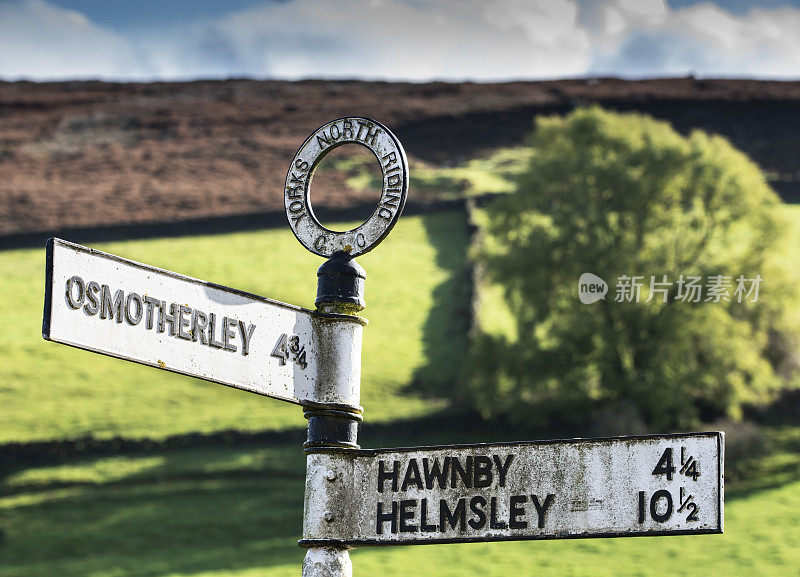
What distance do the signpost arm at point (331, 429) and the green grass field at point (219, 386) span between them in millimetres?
28707

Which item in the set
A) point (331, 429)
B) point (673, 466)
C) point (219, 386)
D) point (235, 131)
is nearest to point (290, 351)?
point (331, 429)

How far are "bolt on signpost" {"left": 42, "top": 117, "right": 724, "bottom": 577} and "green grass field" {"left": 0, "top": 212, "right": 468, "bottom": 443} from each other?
28.8 m

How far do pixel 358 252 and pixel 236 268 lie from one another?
37966 mm

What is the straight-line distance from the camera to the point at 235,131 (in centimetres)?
6141

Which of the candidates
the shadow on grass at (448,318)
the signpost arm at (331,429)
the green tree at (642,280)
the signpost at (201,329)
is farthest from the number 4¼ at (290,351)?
the shadow on grass at (448,318)

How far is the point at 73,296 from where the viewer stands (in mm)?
3488

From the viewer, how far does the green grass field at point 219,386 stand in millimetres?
33438

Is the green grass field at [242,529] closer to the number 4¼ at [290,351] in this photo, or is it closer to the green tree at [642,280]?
the green tree at [642,280]

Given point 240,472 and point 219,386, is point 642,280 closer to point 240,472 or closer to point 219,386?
point 240,472

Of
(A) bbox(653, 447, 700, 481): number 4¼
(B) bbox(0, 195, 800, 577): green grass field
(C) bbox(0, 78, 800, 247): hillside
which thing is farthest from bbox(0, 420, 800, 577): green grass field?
(A) bbox(653, 447, 700, 481): number 4¼

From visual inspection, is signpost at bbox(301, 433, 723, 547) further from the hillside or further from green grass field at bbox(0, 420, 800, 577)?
the hillside

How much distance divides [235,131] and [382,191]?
5882 centimetres

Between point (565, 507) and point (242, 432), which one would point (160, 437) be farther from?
point (565, 507)

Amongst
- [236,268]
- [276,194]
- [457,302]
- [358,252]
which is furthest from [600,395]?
[358,252]
